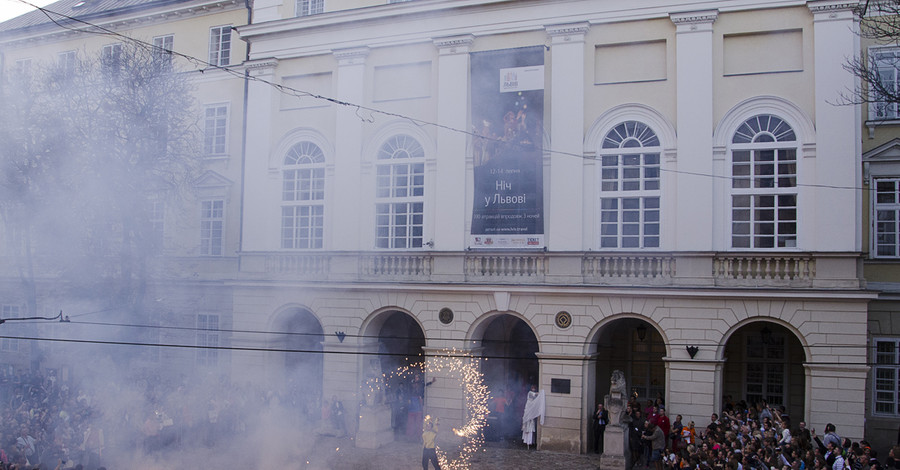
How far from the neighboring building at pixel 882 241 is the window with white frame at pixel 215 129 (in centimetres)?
1897

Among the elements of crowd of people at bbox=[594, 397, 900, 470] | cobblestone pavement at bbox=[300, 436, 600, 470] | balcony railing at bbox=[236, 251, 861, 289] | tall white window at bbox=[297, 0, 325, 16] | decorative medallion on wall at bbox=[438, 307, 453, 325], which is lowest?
cobblestone pavement at bbox=[300, 436, 600, 470]

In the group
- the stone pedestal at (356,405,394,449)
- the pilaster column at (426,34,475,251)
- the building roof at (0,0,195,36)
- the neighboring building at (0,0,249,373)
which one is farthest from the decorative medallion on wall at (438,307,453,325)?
the building roof at (0,0,195,36)

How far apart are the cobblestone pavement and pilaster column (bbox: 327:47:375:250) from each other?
566 cm

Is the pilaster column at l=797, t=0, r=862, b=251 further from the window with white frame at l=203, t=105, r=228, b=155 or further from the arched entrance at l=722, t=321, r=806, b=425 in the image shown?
the window with white frame at l=203, t=105, r=228, b=155

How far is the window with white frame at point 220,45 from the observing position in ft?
92.1

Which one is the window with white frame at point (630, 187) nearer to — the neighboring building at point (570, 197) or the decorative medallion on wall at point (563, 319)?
the neighboring building at point (570, 197)

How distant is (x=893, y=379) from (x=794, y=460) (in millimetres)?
6881

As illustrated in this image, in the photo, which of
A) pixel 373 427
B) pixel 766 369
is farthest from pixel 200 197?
pixel 766 369

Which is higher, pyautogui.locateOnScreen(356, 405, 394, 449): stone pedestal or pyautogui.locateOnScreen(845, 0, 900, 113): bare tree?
pyautogui.locateOnScreen(845, 0, 900, 113): bare tree

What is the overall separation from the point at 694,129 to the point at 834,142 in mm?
3207

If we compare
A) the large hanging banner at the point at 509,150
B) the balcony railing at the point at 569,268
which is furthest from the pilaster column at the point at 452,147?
the balcony railing at the point at 569,268

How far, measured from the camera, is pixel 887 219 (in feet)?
67.5

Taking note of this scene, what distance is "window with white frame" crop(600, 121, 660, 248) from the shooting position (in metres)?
21.6

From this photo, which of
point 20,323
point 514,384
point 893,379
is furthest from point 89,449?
point 893,379
